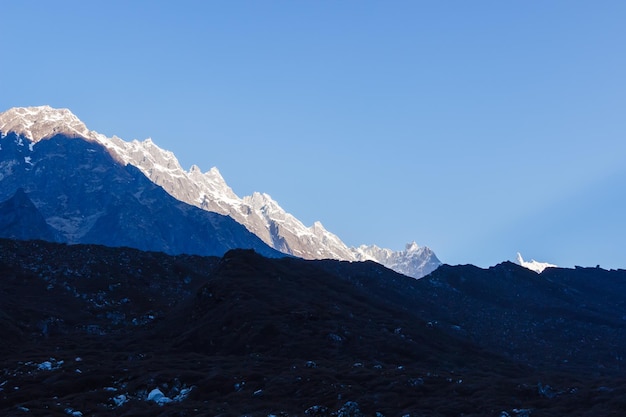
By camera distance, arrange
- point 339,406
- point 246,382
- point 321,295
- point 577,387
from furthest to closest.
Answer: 1. point 321,295
2. point 577,387
3. point 246,382
4. point 339,406

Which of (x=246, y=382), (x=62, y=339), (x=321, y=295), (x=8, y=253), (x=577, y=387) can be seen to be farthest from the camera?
(x=8, y=253)

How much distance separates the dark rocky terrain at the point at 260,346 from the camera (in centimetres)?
5566

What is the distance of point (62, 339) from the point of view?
89875 millimetres

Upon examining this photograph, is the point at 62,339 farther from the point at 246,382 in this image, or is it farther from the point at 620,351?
the point at 620,351

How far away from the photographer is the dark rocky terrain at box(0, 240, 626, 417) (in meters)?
55.7

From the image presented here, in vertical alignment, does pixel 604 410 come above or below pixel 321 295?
below

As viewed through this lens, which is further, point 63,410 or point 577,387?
point 577,387

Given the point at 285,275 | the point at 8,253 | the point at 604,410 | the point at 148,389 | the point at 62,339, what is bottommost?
the point at 604,410

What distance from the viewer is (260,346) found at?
82562 millimetres

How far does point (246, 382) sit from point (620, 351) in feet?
394

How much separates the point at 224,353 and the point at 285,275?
40921 mm

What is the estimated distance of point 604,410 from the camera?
5384 cm

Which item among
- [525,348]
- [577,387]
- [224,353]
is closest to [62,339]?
[224,353]

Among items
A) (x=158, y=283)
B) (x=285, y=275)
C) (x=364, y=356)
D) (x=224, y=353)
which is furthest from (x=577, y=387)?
(x=158, y=283)
